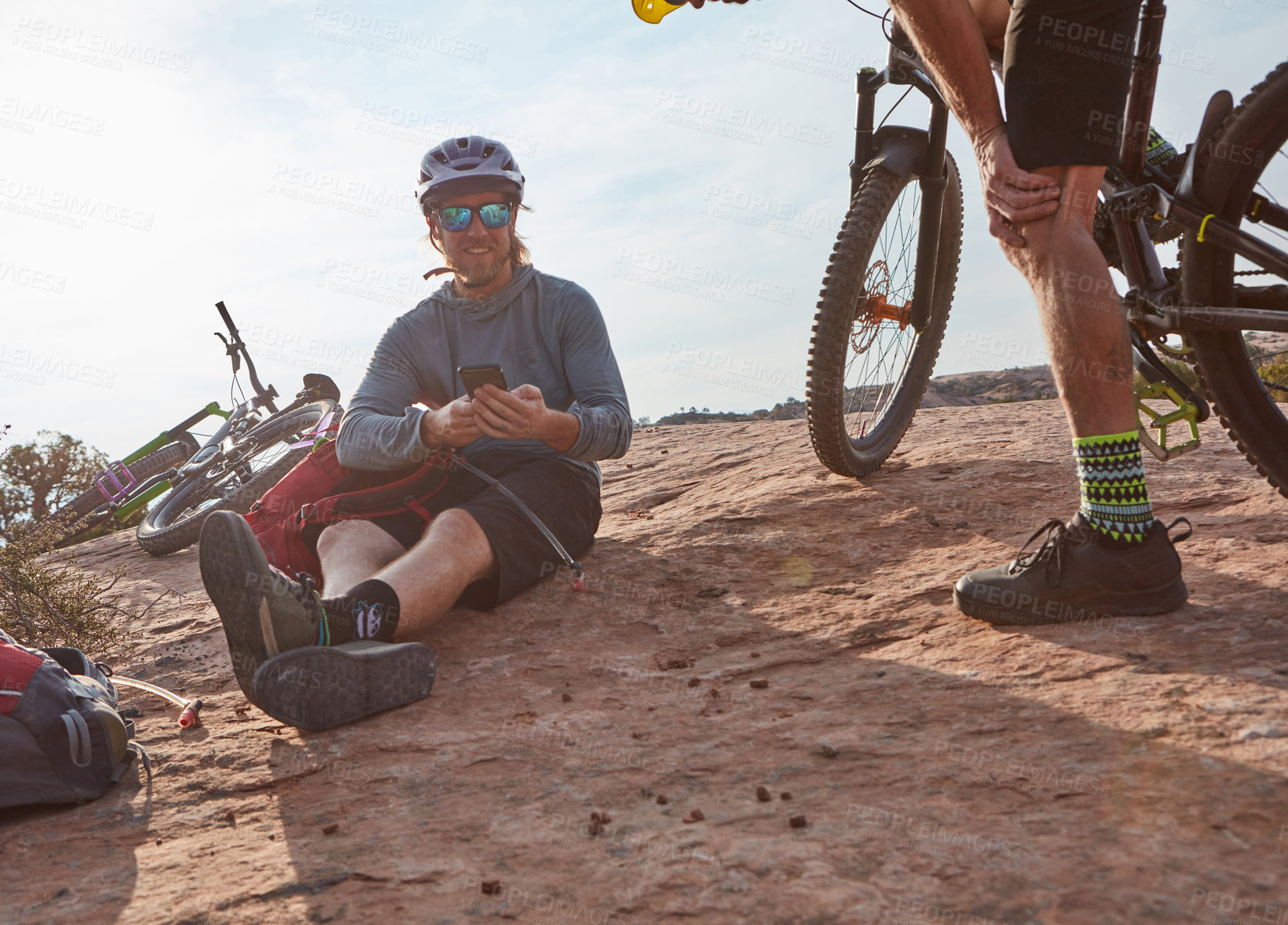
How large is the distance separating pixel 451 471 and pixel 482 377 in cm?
67

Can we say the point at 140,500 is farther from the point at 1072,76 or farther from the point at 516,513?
the point at 1072,76

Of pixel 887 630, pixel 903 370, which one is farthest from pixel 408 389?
pixel 903 370

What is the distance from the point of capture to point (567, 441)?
3.05 metres

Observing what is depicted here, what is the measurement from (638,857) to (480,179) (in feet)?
8.84

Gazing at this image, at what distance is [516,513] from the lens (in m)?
3.04

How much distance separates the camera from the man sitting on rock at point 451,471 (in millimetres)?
2221

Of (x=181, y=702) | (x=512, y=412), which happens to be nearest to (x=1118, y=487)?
(x=512, y=412)

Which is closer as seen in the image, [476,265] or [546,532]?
[546,532]

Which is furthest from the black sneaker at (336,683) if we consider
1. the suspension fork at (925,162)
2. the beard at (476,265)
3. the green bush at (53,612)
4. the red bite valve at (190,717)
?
the suspension fork at (925,162)

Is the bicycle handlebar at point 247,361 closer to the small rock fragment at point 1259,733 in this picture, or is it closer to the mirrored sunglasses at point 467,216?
the mirrored sunglasses at point 467,216

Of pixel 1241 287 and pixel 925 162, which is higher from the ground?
pixel 925 162

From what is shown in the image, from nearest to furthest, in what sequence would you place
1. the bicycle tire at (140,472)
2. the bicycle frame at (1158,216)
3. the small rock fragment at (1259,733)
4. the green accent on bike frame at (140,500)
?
the small rock fragment at (1259,733)
the bicycle frame at (1158,216)
the green accent on bike frame at (140,500)
the bicycle tire at (140,472)

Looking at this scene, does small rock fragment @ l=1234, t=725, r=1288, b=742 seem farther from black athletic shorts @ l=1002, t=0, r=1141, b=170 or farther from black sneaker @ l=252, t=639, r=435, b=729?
black sneaker @ l=252, t=639, r=435, b=729

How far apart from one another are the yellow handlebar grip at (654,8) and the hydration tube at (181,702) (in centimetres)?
262
